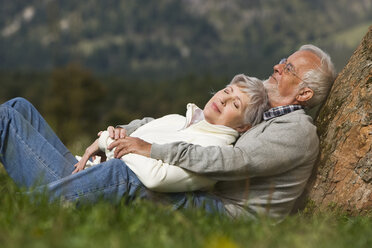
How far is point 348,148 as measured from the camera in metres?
4.71

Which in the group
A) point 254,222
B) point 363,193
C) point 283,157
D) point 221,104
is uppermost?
point 221,104

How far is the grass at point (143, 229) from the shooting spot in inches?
107

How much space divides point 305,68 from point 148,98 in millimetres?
141120

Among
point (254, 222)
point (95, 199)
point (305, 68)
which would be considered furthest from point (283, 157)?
point (95, 199)

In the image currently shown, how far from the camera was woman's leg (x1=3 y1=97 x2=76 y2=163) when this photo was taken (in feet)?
17.8

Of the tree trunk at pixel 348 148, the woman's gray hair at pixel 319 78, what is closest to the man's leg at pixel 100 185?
the tree trunk at pixel 348 148

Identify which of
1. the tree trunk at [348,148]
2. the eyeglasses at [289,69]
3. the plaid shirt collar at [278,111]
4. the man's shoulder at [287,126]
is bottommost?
the tree trunk at [348,148]

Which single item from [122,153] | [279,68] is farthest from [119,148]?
[279,68]

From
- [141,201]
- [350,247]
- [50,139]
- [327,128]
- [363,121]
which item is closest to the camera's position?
[350,247]

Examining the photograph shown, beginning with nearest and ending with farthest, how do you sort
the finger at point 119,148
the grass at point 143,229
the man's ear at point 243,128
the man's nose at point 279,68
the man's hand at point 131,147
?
the grass at point 143,229, the man's hand at point 131,147, the finger at point 119,148, the man's ear at point 243,128, the man's nose at point 279,68

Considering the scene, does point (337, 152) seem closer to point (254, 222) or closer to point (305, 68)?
point (305, 68)

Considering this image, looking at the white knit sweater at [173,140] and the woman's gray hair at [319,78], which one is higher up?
the woman's gray hair at [319,78]

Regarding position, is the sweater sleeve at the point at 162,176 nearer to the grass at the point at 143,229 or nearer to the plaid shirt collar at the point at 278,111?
the grass at the point at 143,229

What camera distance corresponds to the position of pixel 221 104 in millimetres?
4762
